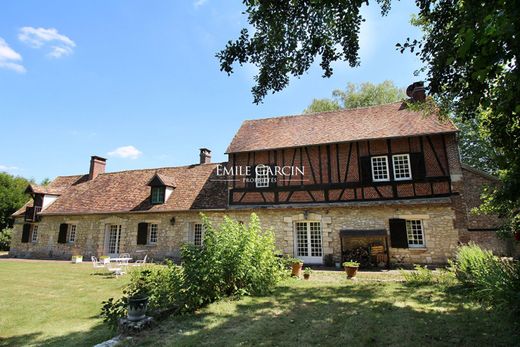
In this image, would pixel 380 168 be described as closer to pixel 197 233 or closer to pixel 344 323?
pixel 344 323

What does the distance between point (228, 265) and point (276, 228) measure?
7130 mm

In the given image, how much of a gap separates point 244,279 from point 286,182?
7.17 metres

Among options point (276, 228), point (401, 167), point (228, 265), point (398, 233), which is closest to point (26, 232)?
point (276, 228)

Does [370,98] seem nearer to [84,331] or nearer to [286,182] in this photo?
[286,182]

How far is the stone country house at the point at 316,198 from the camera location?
38.7 ft

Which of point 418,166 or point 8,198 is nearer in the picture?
point 418,166

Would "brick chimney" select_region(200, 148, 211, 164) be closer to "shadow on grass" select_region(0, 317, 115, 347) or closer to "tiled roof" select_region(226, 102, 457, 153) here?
"tiled roof" select_region(226, 102, 457, 153)

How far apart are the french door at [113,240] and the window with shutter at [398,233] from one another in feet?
45.1

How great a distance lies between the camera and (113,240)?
54.1 ft

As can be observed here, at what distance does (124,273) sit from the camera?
1089 cm

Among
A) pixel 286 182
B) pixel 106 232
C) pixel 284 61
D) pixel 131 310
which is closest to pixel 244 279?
pixel 131 310

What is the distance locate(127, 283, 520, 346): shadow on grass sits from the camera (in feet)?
13.9

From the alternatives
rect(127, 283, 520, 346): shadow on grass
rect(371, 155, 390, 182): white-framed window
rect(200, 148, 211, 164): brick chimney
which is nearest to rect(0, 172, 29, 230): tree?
rect(200, 148, 211, 164): brick chimney

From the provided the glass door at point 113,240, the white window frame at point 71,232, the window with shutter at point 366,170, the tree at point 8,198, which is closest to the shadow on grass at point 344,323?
the window with shutter at point 366,170
